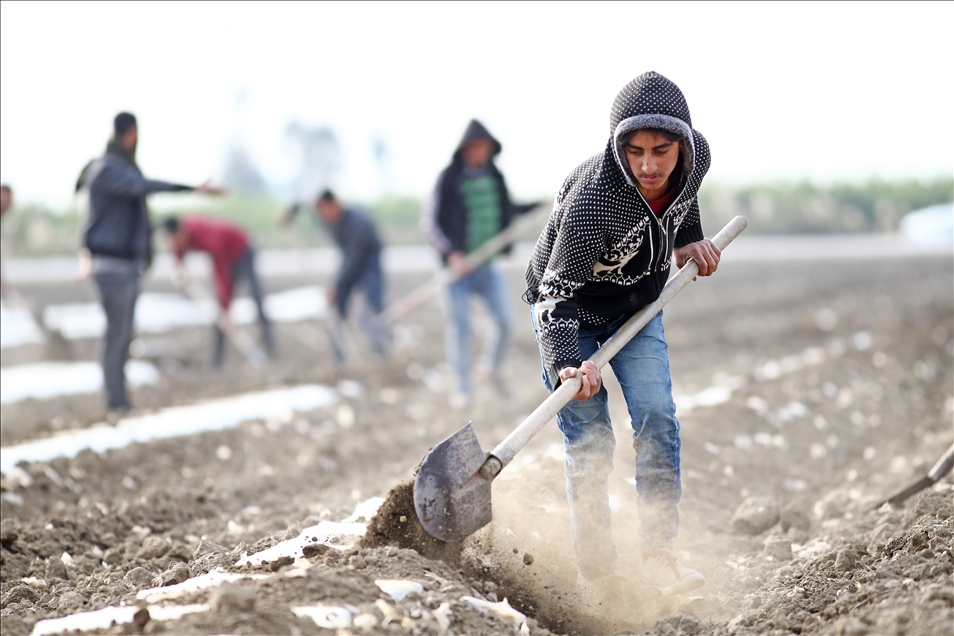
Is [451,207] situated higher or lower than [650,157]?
lower

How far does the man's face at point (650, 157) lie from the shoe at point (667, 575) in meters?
1.33

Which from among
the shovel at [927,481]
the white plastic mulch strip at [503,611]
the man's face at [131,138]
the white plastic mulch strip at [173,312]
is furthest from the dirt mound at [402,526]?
the white plastic mulch strip at [173,312]

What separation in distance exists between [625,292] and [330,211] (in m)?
7.39

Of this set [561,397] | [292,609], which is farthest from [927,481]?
[292,609]

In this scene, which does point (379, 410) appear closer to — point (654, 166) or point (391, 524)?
point (391, 524)

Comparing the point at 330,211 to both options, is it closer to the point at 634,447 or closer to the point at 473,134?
the point at 473,134

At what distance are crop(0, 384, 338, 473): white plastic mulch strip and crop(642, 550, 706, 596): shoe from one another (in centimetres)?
379

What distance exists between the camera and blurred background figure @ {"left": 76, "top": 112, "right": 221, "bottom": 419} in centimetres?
710

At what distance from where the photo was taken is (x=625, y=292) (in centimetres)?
350

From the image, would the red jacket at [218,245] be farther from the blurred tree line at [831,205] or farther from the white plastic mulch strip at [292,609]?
the blurred tree line at [831,205]

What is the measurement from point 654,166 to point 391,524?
1.55 m

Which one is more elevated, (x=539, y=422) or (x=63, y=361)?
(x=539, y=422)

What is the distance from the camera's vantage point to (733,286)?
17.9 m

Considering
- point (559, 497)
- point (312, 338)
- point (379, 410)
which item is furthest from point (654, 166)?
point (312, 338)
